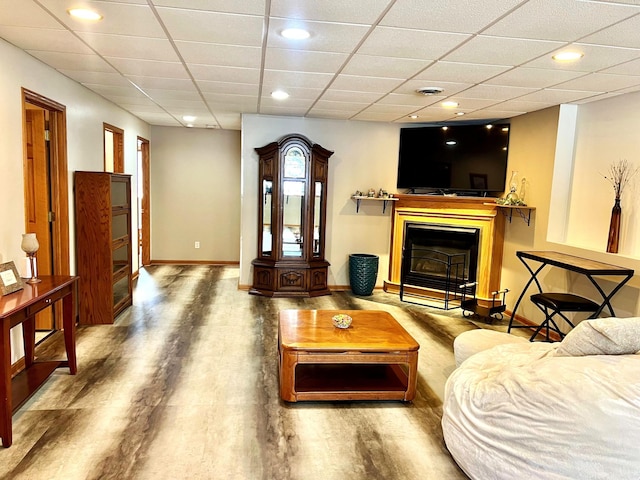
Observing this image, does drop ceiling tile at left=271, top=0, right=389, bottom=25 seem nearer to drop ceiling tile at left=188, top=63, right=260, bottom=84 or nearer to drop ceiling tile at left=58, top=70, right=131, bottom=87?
drop ceiling tile at left=188, top=63, right=260, bottom=84

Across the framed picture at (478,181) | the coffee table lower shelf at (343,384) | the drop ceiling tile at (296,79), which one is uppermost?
the drop ceiling tile at (296,79)

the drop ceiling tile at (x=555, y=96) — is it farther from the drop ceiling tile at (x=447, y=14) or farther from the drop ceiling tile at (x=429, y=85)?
the drop ceiling tile at (x=447, y=14)

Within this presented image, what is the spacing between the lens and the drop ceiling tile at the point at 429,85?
3.76m

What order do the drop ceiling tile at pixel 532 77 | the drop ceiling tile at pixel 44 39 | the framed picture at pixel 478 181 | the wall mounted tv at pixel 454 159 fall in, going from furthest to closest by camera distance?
1. the framed picture at pixel 478 181
2. the wall mounted tv at pixel 454 159
3. the drop ceiling tile at pixel 532 77
4. the drop ceiling tile at pixel 44 39

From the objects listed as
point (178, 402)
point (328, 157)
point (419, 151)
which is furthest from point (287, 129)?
point (178, 402)

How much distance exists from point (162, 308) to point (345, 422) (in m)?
3.08

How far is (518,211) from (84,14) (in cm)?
459

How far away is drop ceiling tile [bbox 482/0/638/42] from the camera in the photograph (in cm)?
216

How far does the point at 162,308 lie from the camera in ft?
16.7

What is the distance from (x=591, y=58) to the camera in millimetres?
2936

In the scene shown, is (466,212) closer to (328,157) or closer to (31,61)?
(328,157)

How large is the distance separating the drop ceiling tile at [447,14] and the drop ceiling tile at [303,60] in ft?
2.33


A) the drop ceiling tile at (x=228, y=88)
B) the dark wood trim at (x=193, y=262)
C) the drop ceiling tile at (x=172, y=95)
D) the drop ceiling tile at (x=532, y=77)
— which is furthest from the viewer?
the dark wood trim at (x=193, y=262)

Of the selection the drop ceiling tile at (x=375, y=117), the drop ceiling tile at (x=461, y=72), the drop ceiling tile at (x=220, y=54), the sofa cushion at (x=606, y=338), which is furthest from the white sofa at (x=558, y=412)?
the drop ceiling tile at (x=375, y=117)
